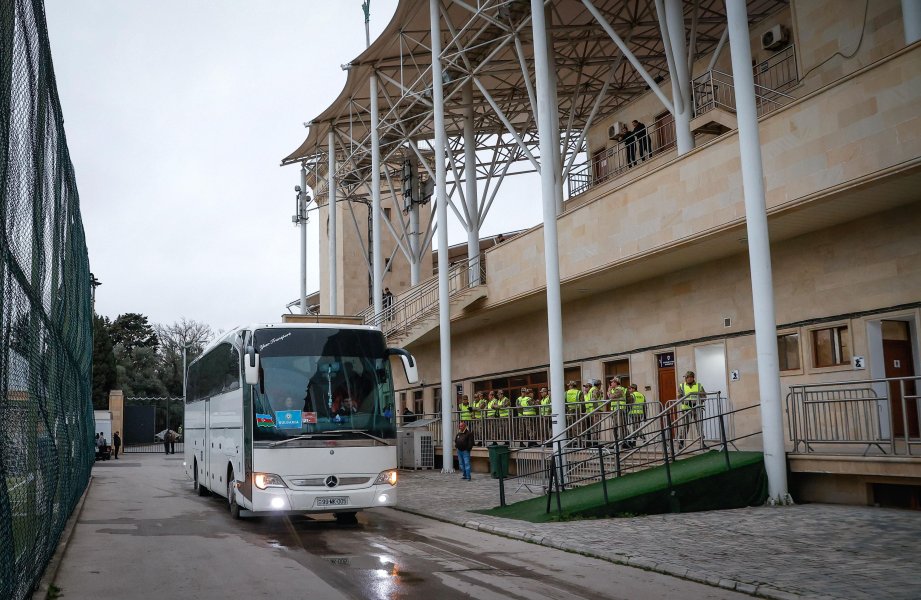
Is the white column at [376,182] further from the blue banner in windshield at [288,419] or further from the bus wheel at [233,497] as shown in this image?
the blue banner in windshield at [288,419]

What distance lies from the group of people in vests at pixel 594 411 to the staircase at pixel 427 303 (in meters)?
3.33

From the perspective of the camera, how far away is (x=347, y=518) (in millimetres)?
15672

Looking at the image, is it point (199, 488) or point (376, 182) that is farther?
point (376, 182)

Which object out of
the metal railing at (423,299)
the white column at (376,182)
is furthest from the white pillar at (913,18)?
the white column at (376,182)

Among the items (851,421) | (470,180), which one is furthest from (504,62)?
(851,421)

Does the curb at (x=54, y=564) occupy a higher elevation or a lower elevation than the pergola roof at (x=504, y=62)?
lower

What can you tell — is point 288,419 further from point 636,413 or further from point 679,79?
point 679,79

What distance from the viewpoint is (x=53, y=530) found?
10.1m

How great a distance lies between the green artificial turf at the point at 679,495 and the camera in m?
14.2

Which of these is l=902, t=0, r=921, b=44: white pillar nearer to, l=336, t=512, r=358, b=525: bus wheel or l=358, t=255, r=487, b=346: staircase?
l=336, t=512, r=358, b=525: bus wheel

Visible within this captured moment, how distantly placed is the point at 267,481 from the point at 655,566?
652 cm

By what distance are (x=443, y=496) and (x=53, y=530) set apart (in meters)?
10.3

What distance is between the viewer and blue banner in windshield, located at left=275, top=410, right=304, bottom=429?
1393 centimetres

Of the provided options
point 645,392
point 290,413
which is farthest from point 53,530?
point 645,392
